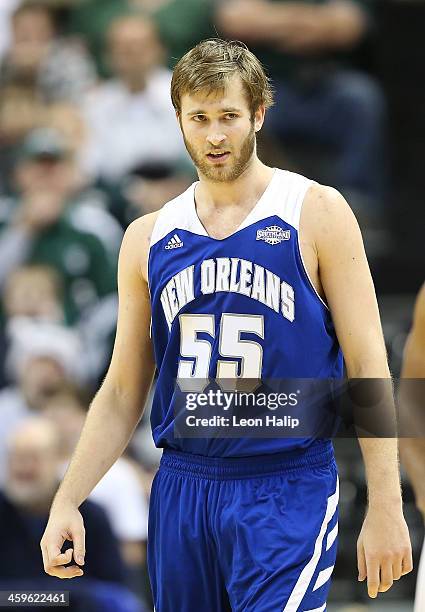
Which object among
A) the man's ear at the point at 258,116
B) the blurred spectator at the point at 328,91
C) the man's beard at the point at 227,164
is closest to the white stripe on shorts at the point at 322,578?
the man's beard at the point at 227,164

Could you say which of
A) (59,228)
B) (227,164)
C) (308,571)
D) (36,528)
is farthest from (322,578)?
(59,228)

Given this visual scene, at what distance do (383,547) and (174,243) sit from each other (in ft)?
3.90

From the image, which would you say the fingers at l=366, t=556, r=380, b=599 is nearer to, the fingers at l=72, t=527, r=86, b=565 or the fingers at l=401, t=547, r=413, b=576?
the fingers at l=401, t=547, r=413, b=576

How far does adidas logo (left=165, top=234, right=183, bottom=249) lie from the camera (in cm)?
420

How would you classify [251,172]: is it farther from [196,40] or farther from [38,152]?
[196,40]

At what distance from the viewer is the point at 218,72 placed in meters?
3.99

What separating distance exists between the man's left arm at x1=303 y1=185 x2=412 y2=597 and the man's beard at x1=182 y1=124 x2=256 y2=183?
24 centimetres

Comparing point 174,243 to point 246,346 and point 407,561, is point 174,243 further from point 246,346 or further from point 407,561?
point 407,561

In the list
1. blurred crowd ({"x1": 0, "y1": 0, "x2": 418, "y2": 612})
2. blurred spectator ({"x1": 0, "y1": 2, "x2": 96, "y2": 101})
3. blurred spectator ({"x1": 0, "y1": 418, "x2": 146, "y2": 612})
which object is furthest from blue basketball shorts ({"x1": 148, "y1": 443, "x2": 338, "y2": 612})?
blurred spectator ({"x1": 0, "y1": 2, "x2": 96, "y2": 101})

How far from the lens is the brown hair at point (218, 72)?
3.99 metres

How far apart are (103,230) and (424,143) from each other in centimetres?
312

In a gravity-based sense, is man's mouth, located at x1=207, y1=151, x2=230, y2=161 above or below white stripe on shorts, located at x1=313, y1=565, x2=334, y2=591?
above

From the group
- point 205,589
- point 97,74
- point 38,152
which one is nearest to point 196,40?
point 97,74

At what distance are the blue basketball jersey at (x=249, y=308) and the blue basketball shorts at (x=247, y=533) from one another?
8cm
